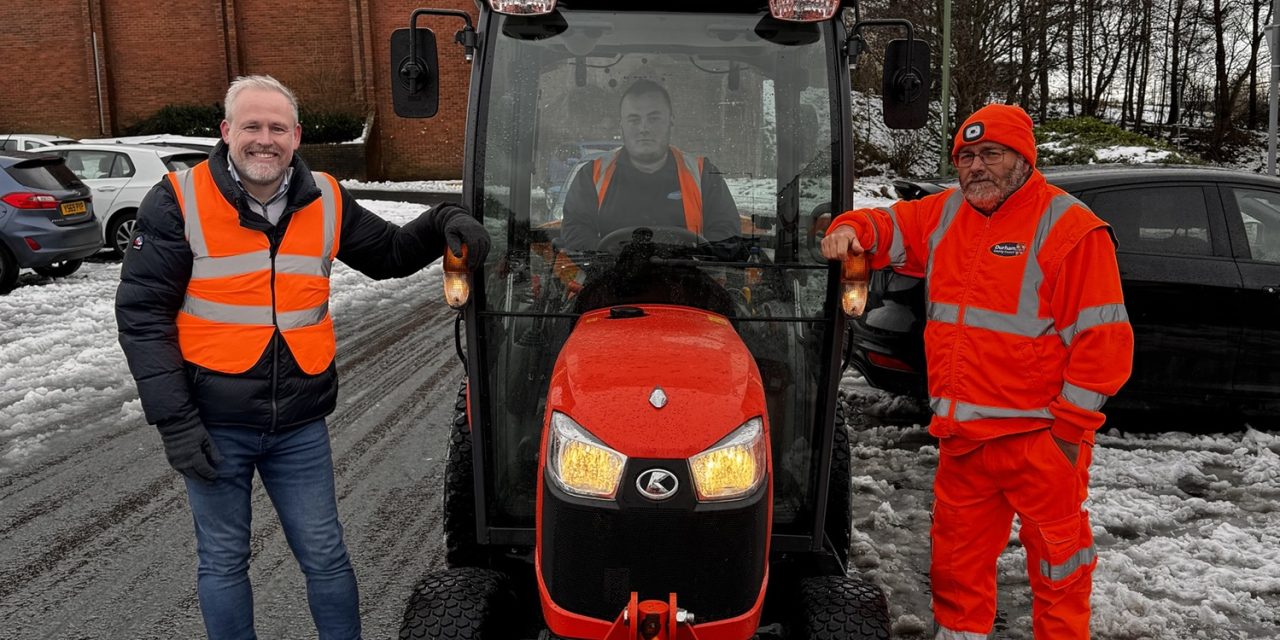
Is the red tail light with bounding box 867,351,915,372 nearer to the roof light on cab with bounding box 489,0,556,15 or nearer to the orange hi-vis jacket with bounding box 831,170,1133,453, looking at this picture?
the orange hi-vis jacket with bounding box 831,170,1133,453

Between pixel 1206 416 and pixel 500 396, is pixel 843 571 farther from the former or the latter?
pixel 1206 416

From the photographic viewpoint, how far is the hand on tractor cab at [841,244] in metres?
3.10

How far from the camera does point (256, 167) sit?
113 inches

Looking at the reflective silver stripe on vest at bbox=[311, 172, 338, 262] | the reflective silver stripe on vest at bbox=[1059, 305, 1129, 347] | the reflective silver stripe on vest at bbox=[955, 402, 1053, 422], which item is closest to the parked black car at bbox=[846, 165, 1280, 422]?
the reflective silver stripe on vest at bbox=[955, 402, 1053, 422]

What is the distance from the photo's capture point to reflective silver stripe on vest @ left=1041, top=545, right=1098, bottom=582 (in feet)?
10.5

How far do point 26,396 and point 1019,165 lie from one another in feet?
21.9

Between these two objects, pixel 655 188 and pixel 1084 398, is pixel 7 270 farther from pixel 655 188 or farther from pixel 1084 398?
pixel 1084 398

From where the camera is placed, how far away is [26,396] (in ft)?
22.7

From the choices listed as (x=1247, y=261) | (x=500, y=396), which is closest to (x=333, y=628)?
→ (x=500, y=396)

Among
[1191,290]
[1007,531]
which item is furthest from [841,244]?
[1191,290]

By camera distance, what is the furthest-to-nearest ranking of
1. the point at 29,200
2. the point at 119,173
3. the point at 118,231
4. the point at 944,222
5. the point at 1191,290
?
the point at 119,173 → the point at 118,231 → the point at 29,200 → the point at 1191,290 → the point at 944,222

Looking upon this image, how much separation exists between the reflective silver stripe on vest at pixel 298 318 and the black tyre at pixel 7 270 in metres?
9.78

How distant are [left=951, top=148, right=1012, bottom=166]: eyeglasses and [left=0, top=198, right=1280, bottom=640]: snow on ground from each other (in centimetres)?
172

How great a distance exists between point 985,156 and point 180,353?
2.56 metres
